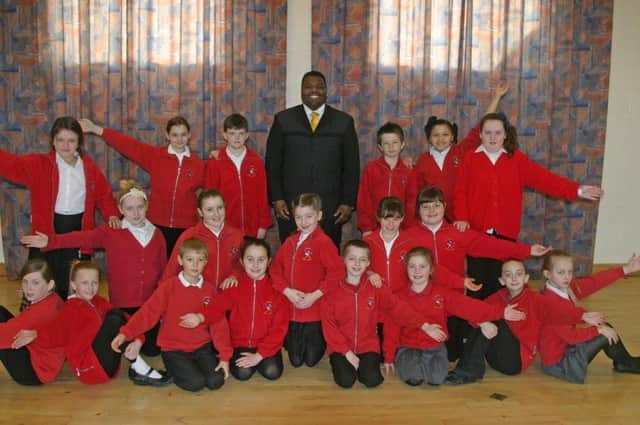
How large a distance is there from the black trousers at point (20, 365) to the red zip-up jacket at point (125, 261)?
598 mm

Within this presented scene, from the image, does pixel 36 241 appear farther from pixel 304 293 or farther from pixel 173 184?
pixel 304 293

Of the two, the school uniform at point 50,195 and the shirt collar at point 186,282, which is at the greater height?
the school uniform at point 50,195

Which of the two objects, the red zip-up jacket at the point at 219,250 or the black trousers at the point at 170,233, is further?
the black trousers at the point at 170,233

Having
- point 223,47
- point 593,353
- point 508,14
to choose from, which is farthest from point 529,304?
point 223,47

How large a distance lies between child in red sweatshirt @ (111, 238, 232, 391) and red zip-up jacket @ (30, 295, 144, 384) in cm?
12

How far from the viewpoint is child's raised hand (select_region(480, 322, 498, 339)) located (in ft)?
10.4

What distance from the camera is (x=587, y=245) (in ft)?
17.2

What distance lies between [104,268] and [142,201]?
1758mm

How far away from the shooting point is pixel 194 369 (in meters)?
3.02

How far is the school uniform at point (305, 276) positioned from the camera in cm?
338

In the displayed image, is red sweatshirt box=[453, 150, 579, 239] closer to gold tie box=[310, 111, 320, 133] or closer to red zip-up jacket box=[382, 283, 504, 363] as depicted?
red zip-up jacket box=[382, 283, 504, 363]

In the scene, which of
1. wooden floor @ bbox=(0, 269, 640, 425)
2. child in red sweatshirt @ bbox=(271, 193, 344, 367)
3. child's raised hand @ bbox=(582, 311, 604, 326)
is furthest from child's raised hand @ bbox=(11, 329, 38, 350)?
child's raised hand @ bbox=(582, 311, 604, 326)

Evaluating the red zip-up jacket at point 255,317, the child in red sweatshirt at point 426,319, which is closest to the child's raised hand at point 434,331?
the child in red sweatshirt at point 426,319

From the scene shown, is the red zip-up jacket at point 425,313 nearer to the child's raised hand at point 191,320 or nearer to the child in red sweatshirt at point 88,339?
the child's raised hand at point 191,320
